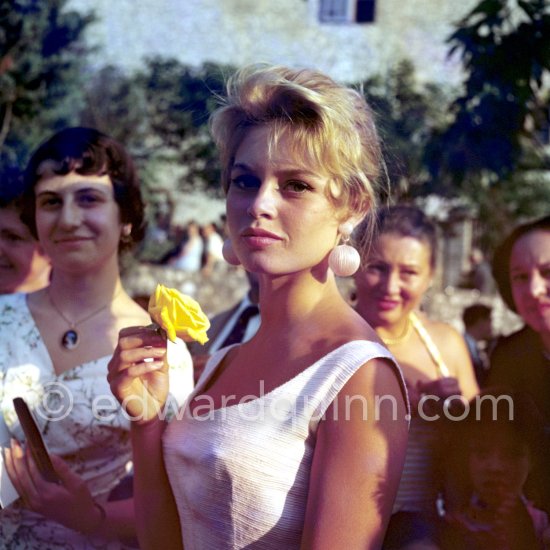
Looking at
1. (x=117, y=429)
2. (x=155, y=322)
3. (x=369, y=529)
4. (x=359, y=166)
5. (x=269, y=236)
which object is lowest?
(x=117, y=429)

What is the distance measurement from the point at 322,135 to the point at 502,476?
3.83 feet

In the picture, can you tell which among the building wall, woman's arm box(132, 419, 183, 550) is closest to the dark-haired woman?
woman's arm box(132, 419, 183, 550)

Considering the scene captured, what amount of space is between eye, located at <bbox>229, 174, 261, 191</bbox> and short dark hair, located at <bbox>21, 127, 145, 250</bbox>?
846 millimetres

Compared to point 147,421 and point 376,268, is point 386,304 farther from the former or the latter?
point 147,421

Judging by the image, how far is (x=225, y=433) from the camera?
178 centimetres

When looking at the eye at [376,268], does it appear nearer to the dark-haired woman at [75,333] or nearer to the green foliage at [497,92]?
the dark-haired woman at [75,333]

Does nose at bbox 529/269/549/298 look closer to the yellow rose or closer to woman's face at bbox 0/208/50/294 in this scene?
the yellow rose

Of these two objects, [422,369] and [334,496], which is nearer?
[334,496]

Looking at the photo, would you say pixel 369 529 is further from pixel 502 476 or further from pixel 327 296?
pixel 502 476

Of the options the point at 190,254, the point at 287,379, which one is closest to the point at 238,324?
the point at 287,379

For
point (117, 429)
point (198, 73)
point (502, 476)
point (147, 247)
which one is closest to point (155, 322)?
point (117, 429)

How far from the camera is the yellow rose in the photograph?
5.97ft

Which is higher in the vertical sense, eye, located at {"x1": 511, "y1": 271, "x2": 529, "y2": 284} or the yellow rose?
the yellow rose

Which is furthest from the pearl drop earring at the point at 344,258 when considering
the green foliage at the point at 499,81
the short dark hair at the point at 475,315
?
the short dark hair at the point at 475,315
